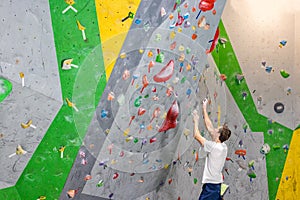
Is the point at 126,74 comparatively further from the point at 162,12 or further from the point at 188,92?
the point at 188,92

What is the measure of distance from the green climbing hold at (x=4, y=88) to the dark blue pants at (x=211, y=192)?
167 centimetres

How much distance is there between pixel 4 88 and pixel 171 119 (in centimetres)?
152

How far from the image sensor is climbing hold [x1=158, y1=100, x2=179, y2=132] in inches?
136

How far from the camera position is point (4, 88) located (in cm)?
229

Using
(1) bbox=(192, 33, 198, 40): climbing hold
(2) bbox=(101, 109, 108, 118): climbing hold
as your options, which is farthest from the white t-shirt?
(2) bbox=(101, 109, 108, 118): climbing hold

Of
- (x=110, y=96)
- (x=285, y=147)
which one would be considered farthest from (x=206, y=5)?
(x=285, y=147)

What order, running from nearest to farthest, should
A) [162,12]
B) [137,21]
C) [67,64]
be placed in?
1. [67,64]
2. [137,21]
3. [162,12]

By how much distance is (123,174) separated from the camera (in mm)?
3256

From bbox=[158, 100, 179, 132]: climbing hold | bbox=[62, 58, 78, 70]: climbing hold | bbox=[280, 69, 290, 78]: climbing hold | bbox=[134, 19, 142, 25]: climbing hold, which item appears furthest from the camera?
bbox=[280, 69, 290, 78]: climbing hold

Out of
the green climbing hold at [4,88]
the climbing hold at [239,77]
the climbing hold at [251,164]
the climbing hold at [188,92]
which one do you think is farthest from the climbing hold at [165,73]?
the green climbing hold at [4,88]

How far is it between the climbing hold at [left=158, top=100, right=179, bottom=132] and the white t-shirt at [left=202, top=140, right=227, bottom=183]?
1.10ft

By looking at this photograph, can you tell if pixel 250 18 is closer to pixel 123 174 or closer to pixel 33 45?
pixel 123 174

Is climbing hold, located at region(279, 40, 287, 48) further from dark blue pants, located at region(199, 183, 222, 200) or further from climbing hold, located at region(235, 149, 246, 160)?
→ dark blue pants, located at region(199, 183, 222, 200)

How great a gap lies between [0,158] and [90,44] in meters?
0.77
